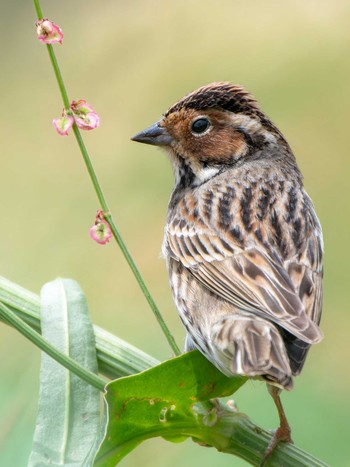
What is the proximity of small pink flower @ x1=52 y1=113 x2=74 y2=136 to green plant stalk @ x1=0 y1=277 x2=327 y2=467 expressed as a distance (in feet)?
1.50

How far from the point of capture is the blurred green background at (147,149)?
171 inches

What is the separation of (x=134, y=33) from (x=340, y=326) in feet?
8.19

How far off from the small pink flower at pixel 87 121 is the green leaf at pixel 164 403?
0.57 meters

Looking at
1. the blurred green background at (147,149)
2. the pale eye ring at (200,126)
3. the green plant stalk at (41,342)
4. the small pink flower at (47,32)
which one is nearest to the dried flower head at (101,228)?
the green plant stalk at (41,342)

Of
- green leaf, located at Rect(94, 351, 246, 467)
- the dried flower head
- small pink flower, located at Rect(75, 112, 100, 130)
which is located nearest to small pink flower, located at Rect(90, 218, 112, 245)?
the dried flower head

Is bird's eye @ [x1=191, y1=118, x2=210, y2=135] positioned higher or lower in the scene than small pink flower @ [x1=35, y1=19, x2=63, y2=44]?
higher

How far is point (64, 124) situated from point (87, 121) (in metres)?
0.06

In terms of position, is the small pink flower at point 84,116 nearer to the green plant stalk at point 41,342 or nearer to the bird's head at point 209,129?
the green plant stalk at point 41,342

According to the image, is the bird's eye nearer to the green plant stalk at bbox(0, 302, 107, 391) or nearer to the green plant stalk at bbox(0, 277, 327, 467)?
the green plant stalk at bbox(0, 277, 327, 467)

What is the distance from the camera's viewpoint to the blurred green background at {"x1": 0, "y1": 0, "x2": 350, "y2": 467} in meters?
4.35

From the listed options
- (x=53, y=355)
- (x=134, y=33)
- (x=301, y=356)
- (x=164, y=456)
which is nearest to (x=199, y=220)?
(x=301, y=356)

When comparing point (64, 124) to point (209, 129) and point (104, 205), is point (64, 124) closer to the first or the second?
point (104, 205)

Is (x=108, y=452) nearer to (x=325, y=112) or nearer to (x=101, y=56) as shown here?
(x=325, y=112)

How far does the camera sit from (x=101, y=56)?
6.37m
